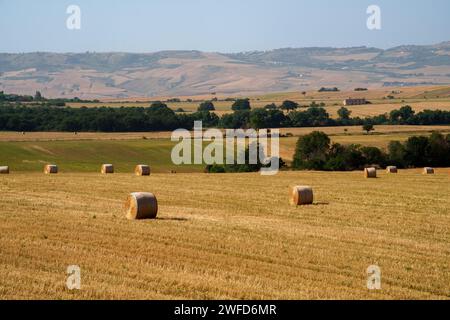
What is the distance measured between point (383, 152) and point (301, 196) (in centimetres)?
3994

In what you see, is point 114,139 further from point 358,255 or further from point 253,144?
point 358,255

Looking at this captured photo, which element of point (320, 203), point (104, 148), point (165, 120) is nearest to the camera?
point (320, 203)

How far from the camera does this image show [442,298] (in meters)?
12.9

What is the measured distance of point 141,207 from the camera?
827 inches

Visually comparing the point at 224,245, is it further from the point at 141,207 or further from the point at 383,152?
the point at 383,152

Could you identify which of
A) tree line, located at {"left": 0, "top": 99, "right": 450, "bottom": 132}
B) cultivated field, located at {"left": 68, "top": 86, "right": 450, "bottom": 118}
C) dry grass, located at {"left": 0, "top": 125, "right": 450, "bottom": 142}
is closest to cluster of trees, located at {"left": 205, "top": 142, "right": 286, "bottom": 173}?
tree line, located at {"left": 0, "top": 99, "right": 450, "bottom": 132}

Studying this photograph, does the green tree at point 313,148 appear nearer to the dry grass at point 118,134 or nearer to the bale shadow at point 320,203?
the dry grass at point 118,134

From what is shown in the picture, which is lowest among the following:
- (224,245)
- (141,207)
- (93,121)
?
(93,121)

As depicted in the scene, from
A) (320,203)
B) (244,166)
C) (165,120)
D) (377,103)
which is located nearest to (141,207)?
(320,203)

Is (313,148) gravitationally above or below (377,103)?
below

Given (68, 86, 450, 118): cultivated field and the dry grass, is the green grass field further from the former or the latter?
(68, 86, 450, 118): cultivated field

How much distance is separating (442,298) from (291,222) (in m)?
9.06

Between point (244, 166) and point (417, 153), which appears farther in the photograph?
point (417, 153)
